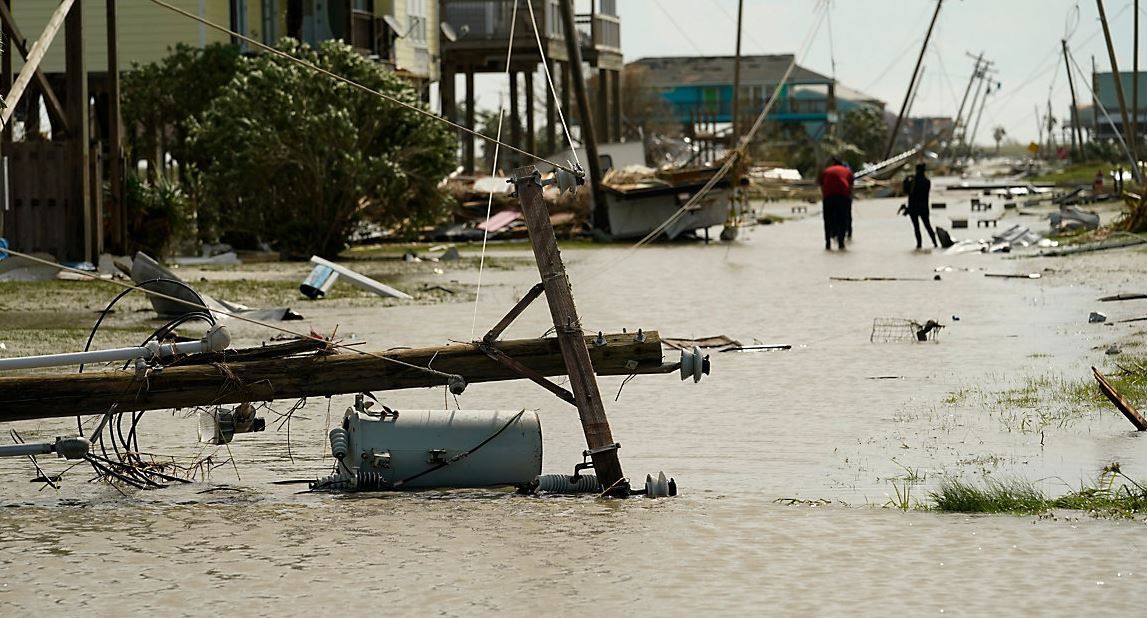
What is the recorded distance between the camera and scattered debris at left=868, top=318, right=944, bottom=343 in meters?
16.2

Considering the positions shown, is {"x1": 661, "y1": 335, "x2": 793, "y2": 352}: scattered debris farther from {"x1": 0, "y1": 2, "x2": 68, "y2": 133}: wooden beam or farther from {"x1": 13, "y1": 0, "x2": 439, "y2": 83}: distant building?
{"x1": 13, "y1": 0, "x2": 439, "y2": 83}: distant building

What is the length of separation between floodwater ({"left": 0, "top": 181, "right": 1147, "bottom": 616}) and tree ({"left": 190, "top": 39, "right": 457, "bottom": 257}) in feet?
48.3

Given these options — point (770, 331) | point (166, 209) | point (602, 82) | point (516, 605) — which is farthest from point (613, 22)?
point (516, 605)

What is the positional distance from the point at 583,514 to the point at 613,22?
152 ft

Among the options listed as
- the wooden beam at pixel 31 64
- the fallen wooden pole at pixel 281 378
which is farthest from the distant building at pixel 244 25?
the fallen wooden pole at pixel 281 378

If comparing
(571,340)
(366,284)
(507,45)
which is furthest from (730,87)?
(571,340)

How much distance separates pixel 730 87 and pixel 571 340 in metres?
127

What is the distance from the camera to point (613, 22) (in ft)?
176

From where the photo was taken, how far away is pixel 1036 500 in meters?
8.45

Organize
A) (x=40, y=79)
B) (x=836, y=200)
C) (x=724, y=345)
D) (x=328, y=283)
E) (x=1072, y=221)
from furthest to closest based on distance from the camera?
1. (x=1072, y=221)
2. (x=836, y=200)
3. (x=328, y=283)
4. (x=40, y=79)
5. (x=724, y=345)

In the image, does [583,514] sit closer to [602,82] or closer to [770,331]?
[770,331]

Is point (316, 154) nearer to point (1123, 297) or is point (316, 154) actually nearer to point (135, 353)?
point (1123, 297)

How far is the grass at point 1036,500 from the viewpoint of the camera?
8227 mm

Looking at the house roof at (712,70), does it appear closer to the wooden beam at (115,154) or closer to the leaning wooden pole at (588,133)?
the leaning wooden pole at (588,133)
